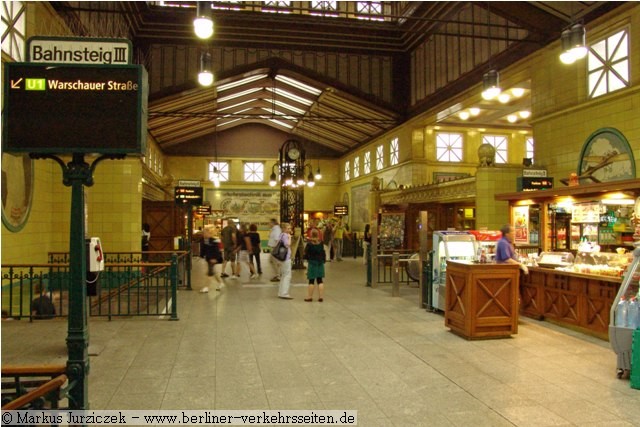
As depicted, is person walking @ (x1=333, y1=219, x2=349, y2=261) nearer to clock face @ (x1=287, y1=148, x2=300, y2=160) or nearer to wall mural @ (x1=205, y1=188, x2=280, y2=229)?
clock face @ (x1=287, y1=148, x2=300, y2=160)

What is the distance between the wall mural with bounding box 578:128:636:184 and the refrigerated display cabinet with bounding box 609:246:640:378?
Result: 580 cm

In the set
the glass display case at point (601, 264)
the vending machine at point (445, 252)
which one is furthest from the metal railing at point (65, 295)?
the glass display case at point (601, 264)

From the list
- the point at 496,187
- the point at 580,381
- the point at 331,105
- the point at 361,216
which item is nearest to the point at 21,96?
the point at 580,381

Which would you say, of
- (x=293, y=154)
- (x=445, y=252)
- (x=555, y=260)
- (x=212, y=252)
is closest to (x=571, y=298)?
(x=555, y=260)

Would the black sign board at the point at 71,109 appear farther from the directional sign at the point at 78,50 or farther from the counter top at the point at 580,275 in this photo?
the counter top at the point at 580,275

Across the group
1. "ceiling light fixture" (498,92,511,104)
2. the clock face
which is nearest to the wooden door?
the clock face

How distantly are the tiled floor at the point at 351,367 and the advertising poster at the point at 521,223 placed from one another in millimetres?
3013

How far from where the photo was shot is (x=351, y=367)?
581 cm

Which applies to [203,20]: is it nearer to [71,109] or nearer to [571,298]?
[71,109]

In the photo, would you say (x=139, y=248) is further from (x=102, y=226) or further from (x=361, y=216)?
(x=361, y=216)

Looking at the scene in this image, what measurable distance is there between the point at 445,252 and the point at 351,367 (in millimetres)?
3983

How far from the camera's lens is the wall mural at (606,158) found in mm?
10703

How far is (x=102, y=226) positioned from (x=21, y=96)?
34.6ft

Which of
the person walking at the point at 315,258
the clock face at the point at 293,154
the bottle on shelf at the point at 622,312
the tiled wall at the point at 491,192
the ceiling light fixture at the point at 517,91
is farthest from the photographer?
the clock face at the point at 293,154
